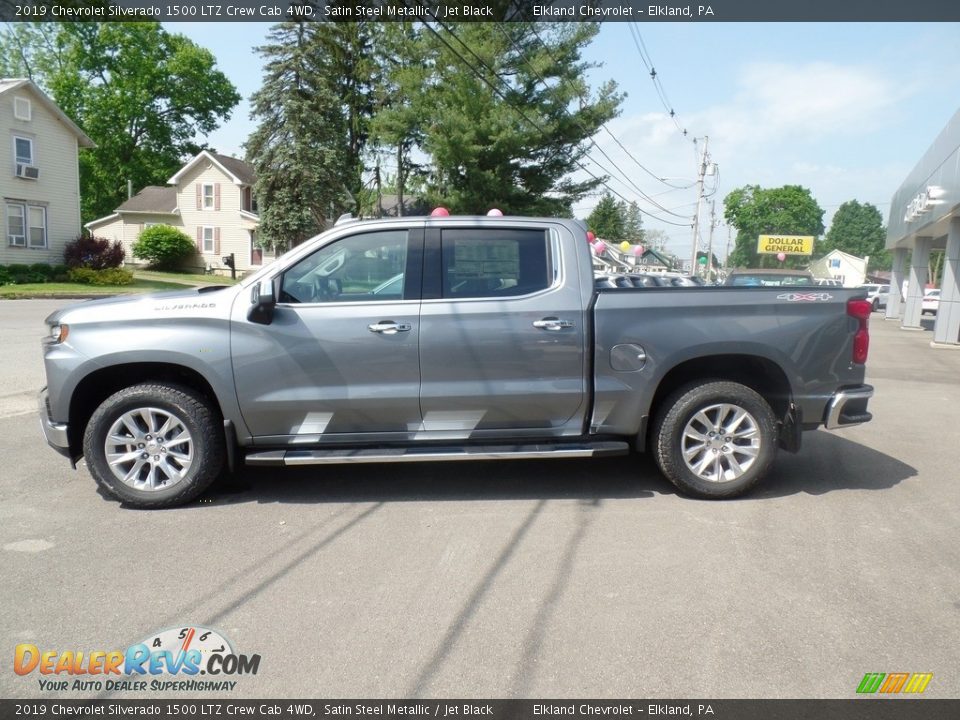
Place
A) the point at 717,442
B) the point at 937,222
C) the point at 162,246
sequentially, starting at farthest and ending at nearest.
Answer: the point at 162,246, the point at 937,222, the point at 717,442

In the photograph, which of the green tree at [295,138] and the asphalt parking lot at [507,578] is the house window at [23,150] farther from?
the asphalt parking lot at [507,578]

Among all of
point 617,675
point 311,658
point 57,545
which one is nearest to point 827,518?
point 617,675

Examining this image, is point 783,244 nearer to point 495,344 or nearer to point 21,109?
point 21,109

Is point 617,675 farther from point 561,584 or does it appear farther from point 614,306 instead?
point 614,306

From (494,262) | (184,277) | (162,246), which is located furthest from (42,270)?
(494,262)

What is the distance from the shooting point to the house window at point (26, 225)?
31.0m

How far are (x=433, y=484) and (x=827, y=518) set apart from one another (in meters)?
2.81

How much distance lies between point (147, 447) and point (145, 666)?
215cm

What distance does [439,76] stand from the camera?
90.5 feet

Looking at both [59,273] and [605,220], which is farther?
[605,220]

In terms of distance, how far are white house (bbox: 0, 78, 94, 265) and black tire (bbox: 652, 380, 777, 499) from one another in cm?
3320

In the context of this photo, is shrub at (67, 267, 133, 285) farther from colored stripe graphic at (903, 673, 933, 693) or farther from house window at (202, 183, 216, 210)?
colored stripe graphic at (903, 673, 933, 693)

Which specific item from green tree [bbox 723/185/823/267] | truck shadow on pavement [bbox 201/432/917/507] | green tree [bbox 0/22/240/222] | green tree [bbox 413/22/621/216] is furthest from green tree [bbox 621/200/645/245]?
truck shadow on pavement [bbox 201/432/917/507]

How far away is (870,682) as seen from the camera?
3.07 m
